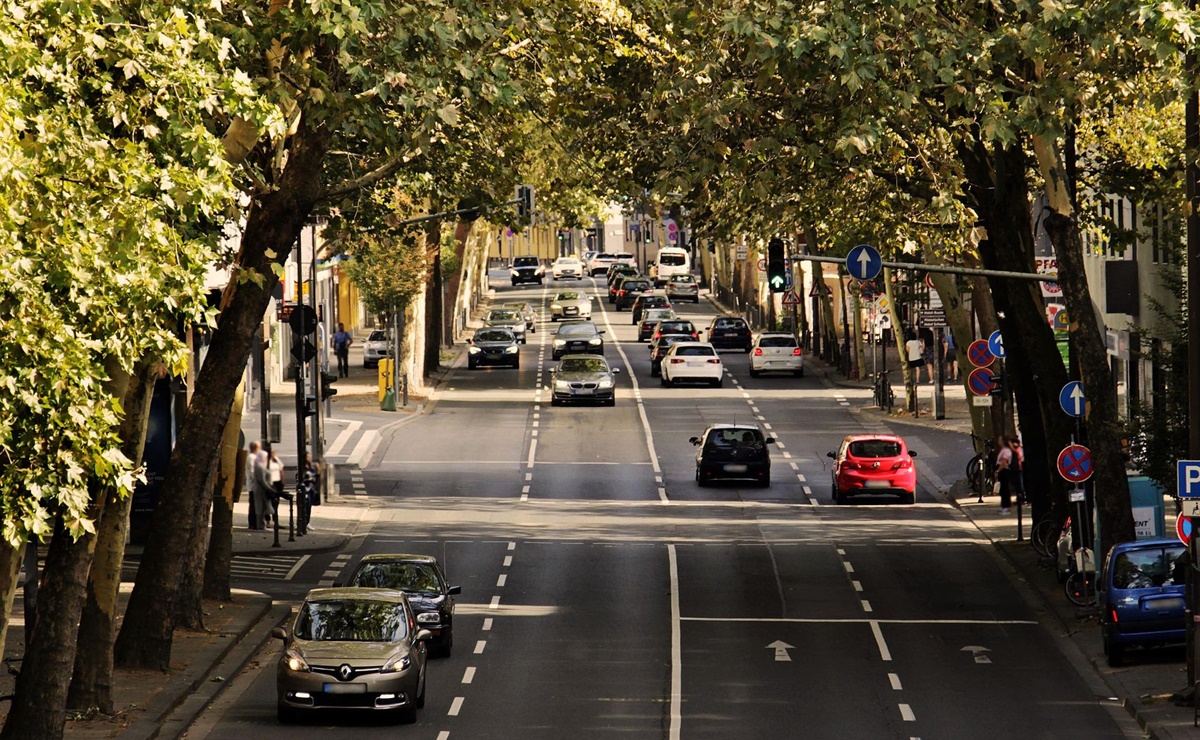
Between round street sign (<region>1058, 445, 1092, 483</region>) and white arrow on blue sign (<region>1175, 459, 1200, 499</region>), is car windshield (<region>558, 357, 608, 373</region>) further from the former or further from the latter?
white arrow on blue sign (<region>1175, 459, 1200, 499</region>)

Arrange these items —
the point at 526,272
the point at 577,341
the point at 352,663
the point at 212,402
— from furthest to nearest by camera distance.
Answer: the point at 526,272 < the point at 577,341 < the point at 212,402 < the point at 352,663

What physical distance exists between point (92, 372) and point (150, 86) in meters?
2.55

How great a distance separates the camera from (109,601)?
21.0 m

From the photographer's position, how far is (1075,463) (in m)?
27.9

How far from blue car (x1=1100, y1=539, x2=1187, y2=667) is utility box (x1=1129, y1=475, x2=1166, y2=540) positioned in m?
4.35

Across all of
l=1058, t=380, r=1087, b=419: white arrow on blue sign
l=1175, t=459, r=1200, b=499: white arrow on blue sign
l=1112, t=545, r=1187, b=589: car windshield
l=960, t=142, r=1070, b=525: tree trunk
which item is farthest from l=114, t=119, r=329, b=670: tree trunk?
l=1058, t=380, r=1087, b=419: white arrow on blue sign

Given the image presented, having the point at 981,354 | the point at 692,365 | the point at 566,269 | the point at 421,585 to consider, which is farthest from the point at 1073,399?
the point at 566,269

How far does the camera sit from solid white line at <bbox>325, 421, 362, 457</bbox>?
50.2 m

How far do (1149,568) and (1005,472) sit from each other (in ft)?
51.3

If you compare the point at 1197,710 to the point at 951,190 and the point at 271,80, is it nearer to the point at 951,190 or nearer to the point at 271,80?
the point at 951,190

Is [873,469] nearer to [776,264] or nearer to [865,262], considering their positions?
[865,262]

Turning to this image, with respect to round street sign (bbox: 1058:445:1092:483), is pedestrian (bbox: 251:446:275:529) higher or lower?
lower

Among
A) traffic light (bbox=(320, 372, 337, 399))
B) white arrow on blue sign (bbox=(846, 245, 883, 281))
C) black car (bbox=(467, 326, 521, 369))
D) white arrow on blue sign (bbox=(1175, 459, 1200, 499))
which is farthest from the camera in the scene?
black car (bbox=(467, 326, 521, 369))

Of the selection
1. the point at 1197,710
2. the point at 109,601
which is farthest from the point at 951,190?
the point at 109,601
